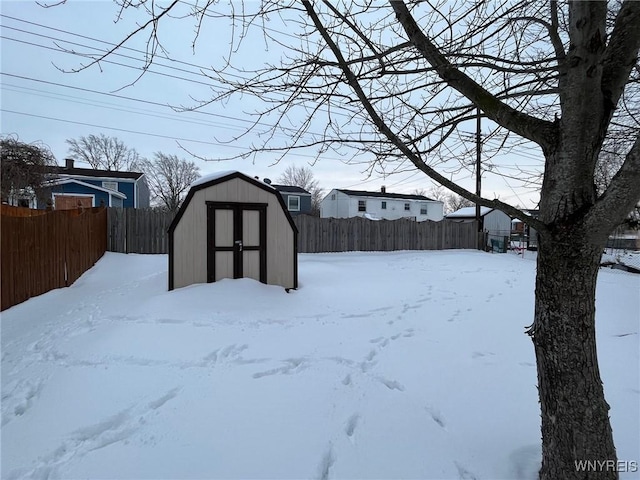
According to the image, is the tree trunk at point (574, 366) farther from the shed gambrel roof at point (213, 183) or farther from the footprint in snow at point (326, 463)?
the shed gambrel roof at point (213, 183)

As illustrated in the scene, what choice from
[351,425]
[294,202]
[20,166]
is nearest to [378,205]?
[294,202]

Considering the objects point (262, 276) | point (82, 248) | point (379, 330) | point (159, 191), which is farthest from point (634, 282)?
point (159, 191)

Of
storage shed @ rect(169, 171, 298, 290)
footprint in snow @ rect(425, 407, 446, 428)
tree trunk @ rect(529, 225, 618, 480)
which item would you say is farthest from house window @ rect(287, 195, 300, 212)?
tree trunk @ rect(529, 225, 618, 480)

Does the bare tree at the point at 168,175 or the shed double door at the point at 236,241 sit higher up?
the bare tree at the point at 168,175

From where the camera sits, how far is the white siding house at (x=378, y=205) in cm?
3297

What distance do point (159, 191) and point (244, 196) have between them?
32.1m

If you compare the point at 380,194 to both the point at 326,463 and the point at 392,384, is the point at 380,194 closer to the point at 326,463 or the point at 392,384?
the point at 392,384

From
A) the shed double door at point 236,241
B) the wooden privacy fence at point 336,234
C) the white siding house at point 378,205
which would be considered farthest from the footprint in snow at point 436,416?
the white siding house at point 378,205

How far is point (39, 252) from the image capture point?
6.03 m

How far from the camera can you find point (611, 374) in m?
3.23

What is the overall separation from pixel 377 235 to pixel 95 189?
16.3 metres

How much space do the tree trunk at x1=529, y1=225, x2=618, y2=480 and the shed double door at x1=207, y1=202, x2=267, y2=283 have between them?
5788 millimetres

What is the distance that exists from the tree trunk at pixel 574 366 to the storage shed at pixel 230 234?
19.0 feet

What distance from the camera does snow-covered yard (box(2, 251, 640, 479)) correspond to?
2.11 meters
